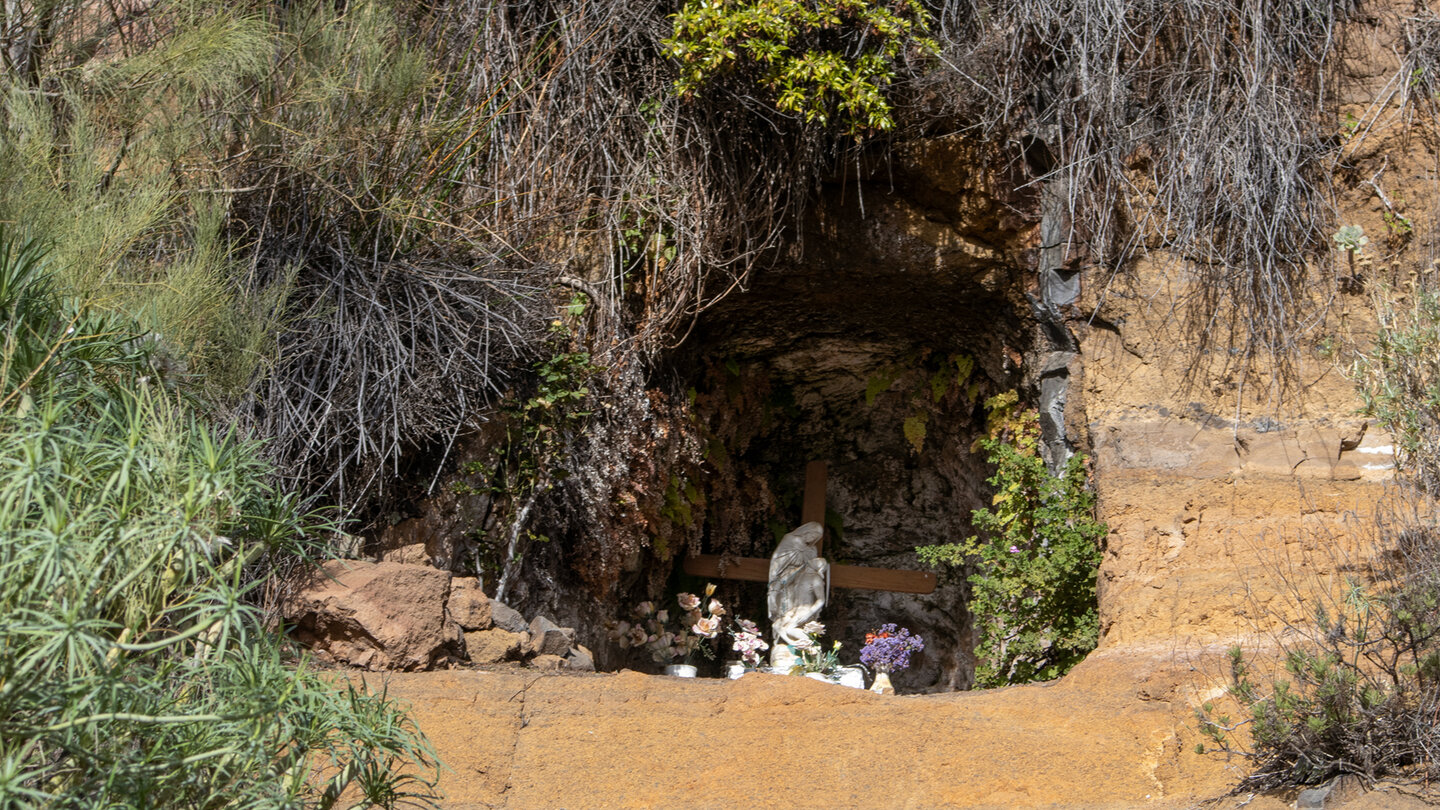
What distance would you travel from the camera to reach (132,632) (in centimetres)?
220

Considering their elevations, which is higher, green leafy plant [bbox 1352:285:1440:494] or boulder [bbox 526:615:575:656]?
green leafy plant [bbox 1352:285:1440:494]

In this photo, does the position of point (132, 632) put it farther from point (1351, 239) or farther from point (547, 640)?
point (1351, 239)

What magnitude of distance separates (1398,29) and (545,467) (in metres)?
4.17

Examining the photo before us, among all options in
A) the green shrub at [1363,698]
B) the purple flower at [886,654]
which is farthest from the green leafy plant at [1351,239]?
the purple flower at [886,654]

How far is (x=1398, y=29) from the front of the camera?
5.11 meters

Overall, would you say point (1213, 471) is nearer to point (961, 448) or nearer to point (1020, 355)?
point (1020, 355)

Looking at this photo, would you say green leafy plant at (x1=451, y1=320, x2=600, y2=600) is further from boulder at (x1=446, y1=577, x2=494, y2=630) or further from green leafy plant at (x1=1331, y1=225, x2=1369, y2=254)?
green leafy plant at (x1=1331, y1=225, x2=1369, y2=254)

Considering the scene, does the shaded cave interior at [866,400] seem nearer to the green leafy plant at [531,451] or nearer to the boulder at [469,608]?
the green leafy plant at [531,451]

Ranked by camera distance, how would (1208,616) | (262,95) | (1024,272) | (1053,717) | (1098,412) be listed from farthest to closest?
(1024,272), (1098,412), (262,95), (1208,616), (1053,717)

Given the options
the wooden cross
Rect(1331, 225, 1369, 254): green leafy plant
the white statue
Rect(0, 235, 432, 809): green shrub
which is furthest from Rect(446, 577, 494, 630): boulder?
Rect(1331, 225, 1369, 254): green leafy plant

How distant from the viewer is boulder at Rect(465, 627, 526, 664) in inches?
165

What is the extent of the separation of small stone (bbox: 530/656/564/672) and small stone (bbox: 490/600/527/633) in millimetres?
141

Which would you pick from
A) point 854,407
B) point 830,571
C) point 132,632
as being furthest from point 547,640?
point 854,407

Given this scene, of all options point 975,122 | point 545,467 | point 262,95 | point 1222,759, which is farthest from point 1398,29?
point 262,95
